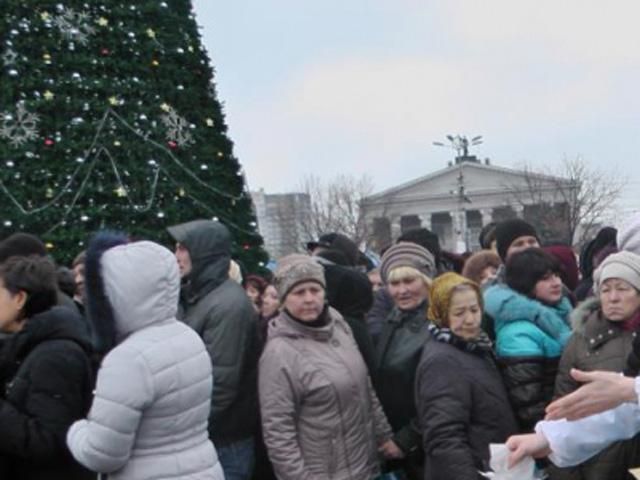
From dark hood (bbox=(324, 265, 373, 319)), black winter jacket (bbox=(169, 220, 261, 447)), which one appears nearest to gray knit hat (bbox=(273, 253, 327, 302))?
black winter jacket (bbox=(169, 220, 261, 447))

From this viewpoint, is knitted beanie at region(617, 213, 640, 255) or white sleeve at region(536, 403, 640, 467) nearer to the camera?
white sleeve at region(536, 403, 640, 467)

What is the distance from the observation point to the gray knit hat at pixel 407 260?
17.5ft

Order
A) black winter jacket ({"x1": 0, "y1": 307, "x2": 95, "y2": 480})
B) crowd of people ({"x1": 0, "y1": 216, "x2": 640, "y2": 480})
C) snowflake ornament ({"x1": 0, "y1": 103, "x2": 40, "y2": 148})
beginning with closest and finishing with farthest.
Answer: crowd of people ({"x1": 0, "y1": 216, "x2": 640, "y2": 480}) → black winter jacket ({"x1": 0, "y1": 307, "x2": 95, "y2": 480}) → snowflake ornament ({"x1": 0, "y1": 103, "x2": 40, "y2": 148})

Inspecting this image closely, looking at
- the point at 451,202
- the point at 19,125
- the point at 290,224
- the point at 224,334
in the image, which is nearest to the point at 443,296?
the point at 224,334

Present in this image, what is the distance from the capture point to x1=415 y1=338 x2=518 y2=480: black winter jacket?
13.1 feet

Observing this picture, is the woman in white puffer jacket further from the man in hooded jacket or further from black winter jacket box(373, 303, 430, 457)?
black winter jacket box(373, 303, 430, 457)

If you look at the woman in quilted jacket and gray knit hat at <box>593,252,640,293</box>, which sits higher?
gray knit hat at <box>593,252,640,293</box>

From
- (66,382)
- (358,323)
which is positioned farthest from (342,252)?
(66,382)

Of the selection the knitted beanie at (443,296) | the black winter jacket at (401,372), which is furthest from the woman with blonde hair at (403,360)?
the knitted beanie at (443,296)

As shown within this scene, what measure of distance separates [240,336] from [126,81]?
4039 millimetres

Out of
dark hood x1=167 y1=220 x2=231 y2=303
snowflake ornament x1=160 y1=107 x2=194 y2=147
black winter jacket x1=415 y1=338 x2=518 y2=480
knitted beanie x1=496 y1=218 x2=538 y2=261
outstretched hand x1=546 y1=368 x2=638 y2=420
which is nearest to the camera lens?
outstretched hand x1=546 y1=368 x2=638 y2=420

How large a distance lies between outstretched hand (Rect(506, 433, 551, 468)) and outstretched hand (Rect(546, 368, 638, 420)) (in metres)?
0.30

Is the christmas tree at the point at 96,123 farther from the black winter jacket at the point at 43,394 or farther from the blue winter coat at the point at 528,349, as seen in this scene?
the blue winter coat at the point at 528,349

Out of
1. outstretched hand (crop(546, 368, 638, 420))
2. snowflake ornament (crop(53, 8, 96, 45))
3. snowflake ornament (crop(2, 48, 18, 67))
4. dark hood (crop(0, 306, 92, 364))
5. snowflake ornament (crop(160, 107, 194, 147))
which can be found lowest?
outstretched hand (crop(546, 368, 638, 420))
